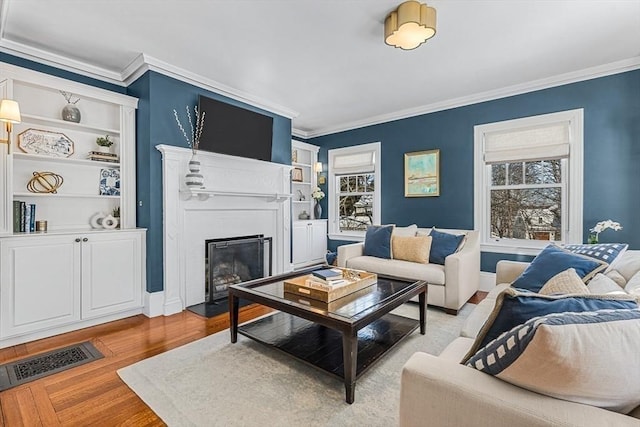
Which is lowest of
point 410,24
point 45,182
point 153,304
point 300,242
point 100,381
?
point 100,381

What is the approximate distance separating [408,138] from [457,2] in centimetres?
Result: 263

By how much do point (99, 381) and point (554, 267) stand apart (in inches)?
119

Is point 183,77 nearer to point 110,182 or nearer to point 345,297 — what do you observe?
point 110,182

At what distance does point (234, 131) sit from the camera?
12.7ft

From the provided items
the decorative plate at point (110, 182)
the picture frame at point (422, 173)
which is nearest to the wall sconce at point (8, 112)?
the decorative plate at point (110, 182)

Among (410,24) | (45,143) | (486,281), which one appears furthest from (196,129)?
(486,281)

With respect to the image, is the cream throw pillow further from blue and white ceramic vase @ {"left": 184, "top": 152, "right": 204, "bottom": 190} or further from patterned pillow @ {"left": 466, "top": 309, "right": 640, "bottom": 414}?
patterned pillow @ {"left": 466, "top": 309, "right": 640, "bottom": 414}

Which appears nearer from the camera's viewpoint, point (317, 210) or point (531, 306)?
point (531, 306)

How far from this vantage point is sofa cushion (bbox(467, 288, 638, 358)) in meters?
0.98

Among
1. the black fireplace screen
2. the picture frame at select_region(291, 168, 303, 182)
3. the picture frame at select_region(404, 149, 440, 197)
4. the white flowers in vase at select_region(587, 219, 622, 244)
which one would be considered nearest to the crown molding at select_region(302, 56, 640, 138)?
the picture frame at select_region(404, 149, 440, 197)

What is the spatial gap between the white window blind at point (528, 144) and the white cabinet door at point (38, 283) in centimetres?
487

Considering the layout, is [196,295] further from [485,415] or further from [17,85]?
[485,415]

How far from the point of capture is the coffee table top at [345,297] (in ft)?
6.34

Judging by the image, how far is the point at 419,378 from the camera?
38.0 inches
